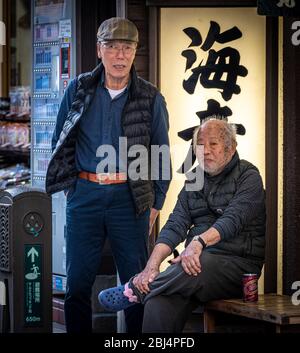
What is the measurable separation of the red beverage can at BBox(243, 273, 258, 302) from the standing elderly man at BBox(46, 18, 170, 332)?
2.88ft

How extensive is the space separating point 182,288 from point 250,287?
1.47ft

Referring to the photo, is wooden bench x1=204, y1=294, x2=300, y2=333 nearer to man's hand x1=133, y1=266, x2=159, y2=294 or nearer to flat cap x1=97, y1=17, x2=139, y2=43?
man's hand x1=133, y1=266, x2=159, y2=294

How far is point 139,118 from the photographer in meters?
7.89

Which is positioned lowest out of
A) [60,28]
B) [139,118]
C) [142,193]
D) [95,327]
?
[95,327]

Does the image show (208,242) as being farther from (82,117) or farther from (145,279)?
(82,117)

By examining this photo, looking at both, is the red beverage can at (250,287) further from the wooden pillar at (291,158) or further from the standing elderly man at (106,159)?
the standing elderly man at (106,159)

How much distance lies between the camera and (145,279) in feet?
24.7

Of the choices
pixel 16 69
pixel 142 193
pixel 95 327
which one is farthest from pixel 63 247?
pixel 16 69

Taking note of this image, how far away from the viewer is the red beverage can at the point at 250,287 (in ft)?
24.2

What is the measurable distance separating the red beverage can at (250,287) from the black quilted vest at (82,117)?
37.0 inches

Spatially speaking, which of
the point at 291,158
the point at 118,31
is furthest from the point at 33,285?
the point at 291,158

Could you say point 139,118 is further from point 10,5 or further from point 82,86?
point 10,5

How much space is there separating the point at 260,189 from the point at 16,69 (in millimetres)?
6781

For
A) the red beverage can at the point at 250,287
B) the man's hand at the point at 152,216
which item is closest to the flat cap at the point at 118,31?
the man's hand at the point at 152,216
